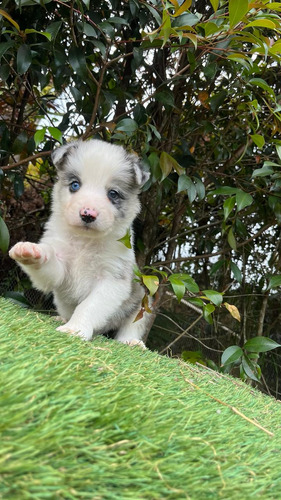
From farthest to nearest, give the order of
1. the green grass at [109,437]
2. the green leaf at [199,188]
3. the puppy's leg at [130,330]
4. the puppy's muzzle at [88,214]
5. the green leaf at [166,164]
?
the puppy's leg at [130,330]
the green leaf at [199,188]
the green leaf at [166,164]
the puppy's muzzle at [88,214]
the green grass at [109,437]

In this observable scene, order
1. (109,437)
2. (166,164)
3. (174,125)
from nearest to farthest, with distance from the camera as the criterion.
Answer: (109,437)
(166,164)
(174,125)

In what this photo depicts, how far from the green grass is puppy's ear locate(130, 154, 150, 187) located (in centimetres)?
129

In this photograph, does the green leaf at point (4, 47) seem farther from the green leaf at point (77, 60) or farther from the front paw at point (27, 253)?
the front paw at point (27, 253)

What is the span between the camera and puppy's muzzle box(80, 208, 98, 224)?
2295mm

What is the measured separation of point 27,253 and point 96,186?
53 cm

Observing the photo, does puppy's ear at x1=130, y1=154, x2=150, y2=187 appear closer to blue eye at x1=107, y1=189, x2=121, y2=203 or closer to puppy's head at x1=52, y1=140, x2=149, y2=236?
puppy's head at x1=52, y1=140, x2=149, y2=236

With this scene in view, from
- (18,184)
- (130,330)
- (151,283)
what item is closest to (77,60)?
(18,184)

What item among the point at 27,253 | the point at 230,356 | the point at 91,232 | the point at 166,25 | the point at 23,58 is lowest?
the point at 230,356

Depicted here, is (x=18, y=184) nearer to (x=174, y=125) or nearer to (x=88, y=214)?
(x=88, y=214)

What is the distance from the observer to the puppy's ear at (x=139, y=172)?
8.66 feet

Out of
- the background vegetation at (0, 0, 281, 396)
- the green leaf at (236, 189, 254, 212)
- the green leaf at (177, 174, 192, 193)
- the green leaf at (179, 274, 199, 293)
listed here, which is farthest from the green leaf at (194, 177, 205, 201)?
the green leaf at (179, 274, 199, 293)

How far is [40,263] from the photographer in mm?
2340

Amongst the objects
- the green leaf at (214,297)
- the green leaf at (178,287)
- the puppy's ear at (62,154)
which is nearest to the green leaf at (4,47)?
the puppy's ear at (62,154)

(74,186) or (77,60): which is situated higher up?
(77,60)
